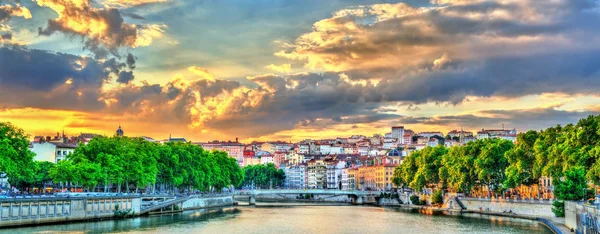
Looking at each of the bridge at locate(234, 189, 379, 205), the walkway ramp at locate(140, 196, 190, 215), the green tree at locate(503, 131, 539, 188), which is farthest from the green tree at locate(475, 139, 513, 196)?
the bridge at locate(234, 189, 379, 205)

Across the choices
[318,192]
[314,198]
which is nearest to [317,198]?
[314,198]

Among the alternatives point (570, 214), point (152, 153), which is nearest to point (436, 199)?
point (152, 153)

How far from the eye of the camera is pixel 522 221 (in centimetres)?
7881

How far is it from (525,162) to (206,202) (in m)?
53.7

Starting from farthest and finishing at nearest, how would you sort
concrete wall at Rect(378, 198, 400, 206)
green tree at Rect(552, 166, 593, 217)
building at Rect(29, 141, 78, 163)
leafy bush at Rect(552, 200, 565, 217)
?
building at Rect(29, 141, 78, 163) → concrete wall at Rect(378, 198, 400, 206) → leafy bush at Rect(552, 200, 565, 217) → green tree at Rect(552, 166, 593, 217)

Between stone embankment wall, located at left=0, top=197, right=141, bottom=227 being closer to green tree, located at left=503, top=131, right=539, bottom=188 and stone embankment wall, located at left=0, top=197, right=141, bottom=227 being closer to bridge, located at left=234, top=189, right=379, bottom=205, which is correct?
green tree, located at left=503, top=131, right=539, bottom=188

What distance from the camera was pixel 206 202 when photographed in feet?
385

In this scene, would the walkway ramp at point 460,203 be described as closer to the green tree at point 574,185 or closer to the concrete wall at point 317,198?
the green tree at point 574,185

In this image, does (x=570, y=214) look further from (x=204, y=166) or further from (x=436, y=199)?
(x=204, y=166)

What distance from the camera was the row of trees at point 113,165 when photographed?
69.9 meters

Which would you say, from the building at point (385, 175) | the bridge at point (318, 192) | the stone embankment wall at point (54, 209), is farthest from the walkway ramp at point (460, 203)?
the building at point (385, 175)

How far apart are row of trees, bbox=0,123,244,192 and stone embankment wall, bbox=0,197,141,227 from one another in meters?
4.95

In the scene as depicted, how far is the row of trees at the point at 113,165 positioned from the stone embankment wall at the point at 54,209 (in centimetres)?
495

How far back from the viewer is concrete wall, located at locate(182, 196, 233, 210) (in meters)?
107
